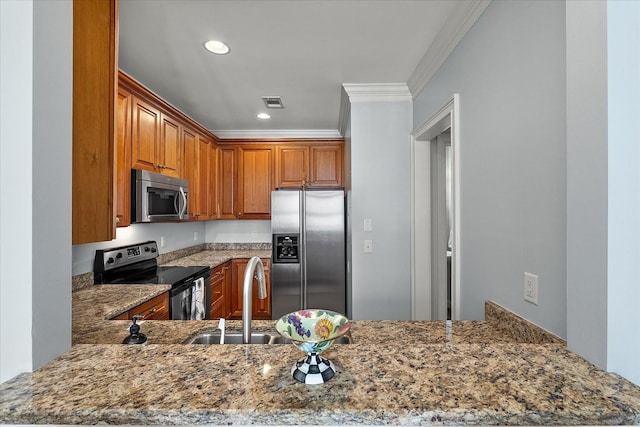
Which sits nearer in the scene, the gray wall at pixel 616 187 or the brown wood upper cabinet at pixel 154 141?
the gray wall at pixel 616 187

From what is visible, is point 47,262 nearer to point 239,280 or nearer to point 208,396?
point 208,396

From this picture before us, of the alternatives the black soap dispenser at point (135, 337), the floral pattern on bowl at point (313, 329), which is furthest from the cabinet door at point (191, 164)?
the floral pattern on bowl at point (313, 329)

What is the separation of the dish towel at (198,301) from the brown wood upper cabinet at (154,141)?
1078 millimetres

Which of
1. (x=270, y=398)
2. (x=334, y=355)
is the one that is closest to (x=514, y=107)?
(x=334, y=355)

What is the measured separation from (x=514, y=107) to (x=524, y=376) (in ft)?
3.48

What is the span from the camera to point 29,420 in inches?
23.6

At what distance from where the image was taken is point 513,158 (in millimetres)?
1328

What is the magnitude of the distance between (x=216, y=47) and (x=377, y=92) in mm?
1362

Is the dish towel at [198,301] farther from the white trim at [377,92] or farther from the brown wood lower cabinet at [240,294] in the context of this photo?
the white trim at [377,92]

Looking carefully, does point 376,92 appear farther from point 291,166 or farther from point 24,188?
point 24,188

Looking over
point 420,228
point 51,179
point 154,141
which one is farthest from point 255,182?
point 51,179

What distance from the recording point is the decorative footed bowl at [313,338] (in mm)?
695

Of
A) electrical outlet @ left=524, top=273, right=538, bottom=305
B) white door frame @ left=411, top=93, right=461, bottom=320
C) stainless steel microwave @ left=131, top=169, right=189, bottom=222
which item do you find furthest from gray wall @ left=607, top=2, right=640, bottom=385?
stainless steel microwave @ left=131, top=169, right=189, bottom=222

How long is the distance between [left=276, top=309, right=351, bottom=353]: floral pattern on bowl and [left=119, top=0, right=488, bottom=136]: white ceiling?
161cm
